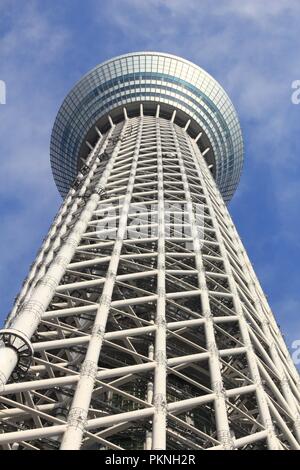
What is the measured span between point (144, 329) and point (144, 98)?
207 feet

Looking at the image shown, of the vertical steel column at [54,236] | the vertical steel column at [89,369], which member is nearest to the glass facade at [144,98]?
the vertical steel column at [54,236]

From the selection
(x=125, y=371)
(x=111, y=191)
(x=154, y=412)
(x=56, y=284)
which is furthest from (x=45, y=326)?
(x=111, y=191)

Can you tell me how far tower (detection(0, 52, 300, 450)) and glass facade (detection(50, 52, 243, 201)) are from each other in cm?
1362

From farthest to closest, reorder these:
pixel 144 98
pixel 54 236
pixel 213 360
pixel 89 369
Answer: pixel 144 98
pixel 54 236
pixel 213 360
pixel 89 369

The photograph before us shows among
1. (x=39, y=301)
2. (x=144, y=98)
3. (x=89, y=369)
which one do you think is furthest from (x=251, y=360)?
(x=144, y=98)

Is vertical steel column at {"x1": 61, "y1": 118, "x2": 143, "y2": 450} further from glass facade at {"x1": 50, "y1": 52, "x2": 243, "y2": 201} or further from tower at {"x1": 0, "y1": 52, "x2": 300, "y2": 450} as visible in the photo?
glass facade at {"x1": 50, "y1": 52, "x2": 243, "y2": 201}

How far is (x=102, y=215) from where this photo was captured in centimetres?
4884

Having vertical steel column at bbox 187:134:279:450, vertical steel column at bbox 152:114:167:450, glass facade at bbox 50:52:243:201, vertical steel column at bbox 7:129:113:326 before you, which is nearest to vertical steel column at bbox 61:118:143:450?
vertical steel column at bbox 152:114:167:450

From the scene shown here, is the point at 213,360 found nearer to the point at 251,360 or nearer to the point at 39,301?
the point at 251,360

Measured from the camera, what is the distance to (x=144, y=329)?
31.0 m

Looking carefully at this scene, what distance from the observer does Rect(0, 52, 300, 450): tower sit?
2558cm
